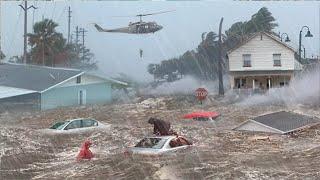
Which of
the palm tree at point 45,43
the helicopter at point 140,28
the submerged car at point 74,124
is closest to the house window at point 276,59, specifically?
the helicopter at point 140,28

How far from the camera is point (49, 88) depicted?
46594 millimetres

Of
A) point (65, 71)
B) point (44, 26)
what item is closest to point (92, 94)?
point (65, 71)

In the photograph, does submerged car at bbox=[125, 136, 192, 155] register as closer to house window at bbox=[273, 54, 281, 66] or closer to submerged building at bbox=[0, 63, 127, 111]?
submerged building at bbox=[0, 63, 127, 111]

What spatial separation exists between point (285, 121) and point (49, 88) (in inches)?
877

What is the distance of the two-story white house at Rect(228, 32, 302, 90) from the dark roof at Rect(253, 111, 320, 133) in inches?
834

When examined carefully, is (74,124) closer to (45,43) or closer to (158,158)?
(158,158)

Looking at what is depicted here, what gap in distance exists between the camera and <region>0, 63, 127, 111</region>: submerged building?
151ft

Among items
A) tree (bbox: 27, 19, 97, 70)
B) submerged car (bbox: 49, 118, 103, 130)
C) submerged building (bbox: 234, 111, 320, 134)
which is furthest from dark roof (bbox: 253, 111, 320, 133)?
tree (bbox: 27, 19, 97, 70)

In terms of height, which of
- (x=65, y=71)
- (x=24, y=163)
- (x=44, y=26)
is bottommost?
(x=24, y=163)

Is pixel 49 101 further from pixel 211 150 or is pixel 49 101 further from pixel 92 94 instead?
pixel 211 150

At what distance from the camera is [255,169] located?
17.8 m

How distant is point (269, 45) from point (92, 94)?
52.4 ft

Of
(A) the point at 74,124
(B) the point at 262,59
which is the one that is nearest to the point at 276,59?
(B) the point at 262,59

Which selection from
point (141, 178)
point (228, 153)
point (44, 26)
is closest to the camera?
point (141, 178)
